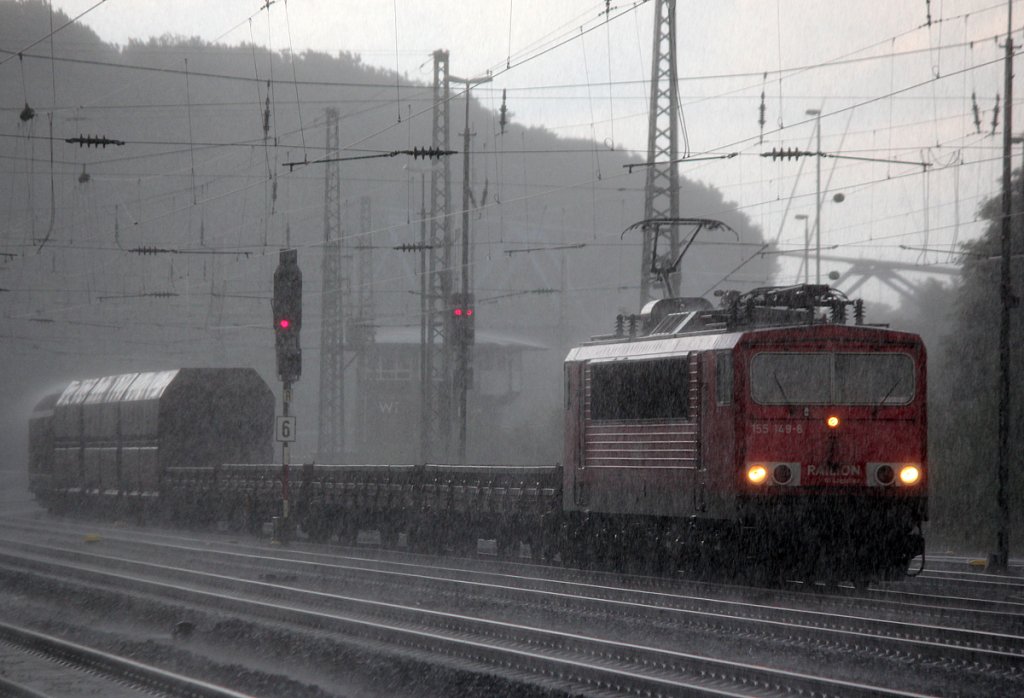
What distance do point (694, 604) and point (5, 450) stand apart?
7730cm

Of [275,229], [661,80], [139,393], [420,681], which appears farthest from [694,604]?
[275,229]

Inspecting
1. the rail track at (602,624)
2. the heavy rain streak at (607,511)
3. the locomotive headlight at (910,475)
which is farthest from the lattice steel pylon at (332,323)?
the locomotive headlight at (910,475)

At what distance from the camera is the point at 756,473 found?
17.1 metres

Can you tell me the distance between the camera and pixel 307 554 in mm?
26391

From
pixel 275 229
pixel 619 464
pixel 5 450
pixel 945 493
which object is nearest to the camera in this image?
pixel 619 464

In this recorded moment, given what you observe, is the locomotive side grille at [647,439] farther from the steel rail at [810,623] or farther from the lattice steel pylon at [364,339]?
the lattice steel pylon at [364,339]

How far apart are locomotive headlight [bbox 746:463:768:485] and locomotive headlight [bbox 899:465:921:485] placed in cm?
180

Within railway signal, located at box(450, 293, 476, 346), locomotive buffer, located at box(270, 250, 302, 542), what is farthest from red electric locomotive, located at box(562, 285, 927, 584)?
railway signal, located at box(450, 293, 476, 346)

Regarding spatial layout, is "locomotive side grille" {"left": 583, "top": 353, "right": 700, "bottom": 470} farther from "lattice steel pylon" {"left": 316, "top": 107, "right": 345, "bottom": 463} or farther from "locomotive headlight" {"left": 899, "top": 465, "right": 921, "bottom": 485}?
"lattice steel pylon" {"left": 316, "top": 107, "right": 345, "bottom": 463}

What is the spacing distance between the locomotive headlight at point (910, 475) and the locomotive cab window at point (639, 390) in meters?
2.97

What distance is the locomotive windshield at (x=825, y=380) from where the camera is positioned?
1753 cm

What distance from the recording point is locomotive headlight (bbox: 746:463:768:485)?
1708cm

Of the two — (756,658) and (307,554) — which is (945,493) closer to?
(307,554)

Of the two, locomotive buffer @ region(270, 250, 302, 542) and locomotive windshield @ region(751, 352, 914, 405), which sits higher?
locomotive buffer @ region(270, 250, 302, 542)
